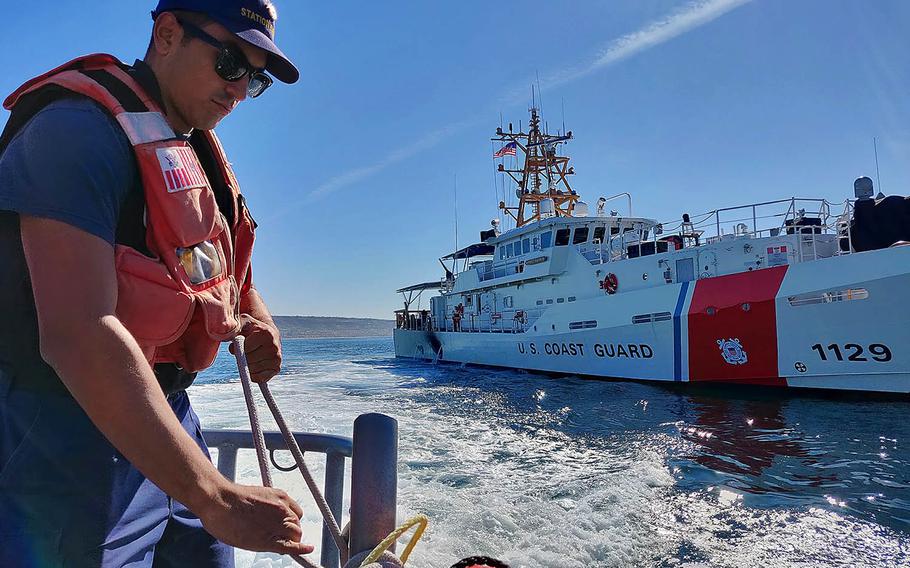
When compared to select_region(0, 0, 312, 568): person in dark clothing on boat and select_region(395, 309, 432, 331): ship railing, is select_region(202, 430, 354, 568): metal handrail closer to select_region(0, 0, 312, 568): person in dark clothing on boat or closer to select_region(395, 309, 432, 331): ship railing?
select_region(0, 0, 312, 568): person in dark clothing on boat

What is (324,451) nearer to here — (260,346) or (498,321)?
(260,346)

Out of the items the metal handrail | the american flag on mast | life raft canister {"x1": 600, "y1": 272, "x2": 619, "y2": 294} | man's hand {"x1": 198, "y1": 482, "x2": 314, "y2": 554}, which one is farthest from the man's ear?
the american flag on mast

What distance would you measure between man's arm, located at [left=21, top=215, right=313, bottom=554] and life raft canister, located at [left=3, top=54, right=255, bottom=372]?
171mm

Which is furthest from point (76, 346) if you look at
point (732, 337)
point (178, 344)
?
point (732, 337)

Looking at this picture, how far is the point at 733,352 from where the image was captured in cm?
1145

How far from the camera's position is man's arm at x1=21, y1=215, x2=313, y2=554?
79 centimetres

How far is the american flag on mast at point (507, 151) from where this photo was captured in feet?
77.9

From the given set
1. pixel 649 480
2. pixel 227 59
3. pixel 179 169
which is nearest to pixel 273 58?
pixel 227 59

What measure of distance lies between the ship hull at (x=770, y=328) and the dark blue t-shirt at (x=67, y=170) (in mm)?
12186

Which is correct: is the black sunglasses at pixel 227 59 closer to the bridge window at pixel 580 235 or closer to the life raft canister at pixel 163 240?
the life raft canister at pixel 163 240

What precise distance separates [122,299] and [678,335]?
12907 mm

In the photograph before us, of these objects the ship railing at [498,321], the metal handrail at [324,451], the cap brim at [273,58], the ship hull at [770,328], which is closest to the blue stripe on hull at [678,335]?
the ship hull at [770,328]

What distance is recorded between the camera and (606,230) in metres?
17.9

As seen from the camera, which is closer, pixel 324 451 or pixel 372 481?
pixel 372 481
